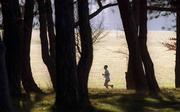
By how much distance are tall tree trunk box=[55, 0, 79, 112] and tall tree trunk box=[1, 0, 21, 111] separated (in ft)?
6.72

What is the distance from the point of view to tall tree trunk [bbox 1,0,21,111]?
51.3 feet

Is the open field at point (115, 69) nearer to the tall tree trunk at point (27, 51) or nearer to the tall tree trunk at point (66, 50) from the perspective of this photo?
the tall tree trunk at point (27, 51)

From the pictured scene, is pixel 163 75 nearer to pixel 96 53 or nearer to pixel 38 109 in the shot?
pixel 96 53

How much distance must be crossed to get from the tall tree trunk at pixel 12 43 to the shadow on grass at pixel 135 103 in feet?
6.81

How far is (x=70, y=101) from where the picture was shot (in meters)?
13.9

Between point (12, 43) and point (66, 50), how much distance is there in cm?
272

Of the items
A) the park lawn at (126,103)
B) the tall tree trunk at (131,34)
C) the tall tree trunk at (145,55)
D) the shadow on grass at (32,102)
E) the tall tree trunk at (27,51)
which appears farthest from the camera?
the tall tree trunk at (145,55)

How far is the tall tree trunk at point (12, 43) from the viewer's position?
15648mm

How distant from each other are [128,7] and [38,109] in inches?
273

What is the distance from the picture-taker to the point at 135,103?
1642 centimetres

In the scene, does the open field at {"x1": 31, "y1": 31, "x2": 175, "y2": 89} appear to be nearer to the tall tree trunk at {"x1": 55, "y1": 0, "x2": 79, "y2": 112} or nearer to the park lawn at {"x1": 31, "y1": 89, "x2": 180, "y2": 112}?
the park lawn at {"x1": 31, "y1": 89, "x2": 180, "y2": 112}

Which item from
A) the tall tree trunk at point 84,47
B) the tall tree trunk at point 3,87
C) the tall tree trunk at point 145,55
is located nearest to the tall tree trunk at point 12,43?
the tall tree trunk at point 84,47

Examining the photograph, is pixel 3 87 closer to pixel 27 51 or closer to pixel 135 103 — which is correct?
pixel 135 103

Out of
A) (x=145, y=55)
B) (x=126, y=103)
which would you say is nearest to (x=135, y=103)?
(x=126, y=103)
